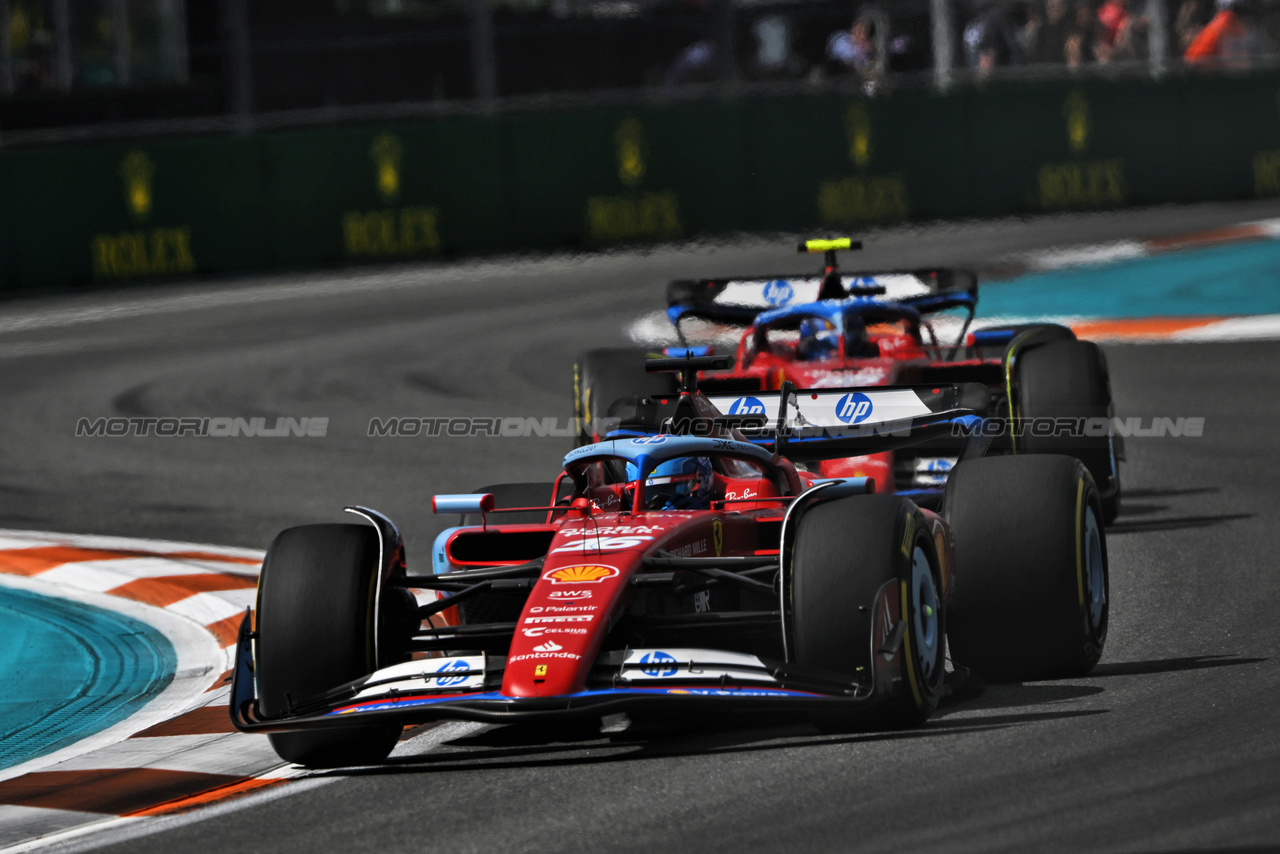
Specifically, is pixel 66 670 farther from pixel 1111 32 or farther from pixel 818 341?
pixel 1111 32

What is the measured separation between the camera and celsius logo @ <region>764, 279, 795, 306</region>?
1202 centimetres

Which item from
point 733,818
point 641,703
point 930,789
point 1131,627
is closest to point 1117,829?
point 930,789

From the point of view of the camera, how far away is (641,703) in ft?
18.6

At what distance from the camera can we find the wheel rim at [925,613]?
6133 millimetres

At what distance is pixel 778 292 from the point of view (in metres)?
12.0

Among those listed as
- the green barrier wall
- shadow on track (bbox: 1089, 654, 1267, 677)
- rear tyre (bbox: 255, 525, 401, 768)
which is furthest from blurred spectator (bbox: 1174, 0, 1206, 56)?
rear tyre (bbox: 255, 525, 401, 768)

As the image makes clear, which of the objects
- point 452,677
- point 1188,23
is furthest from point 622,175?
point 452,677

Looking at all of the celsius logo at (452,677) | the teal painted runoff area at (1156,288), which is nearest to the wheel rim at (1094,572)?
→ the celsius logo at (452,677)

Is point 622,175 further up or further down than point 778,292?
further up

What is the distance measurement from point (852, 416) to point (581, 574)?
3.25 m

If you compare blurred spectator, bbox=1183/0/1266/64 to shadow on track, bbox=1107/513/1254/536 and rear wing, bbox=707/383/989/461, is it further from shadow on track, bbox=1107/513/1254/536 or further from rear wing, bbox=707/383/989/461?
rear wing, bbox=707/383/989/461

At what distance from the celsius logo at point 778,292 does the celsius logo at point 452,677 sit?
6.26 meters

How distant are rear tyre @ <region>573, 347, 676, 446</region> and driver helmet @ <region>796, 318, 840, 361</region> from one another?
0.73m

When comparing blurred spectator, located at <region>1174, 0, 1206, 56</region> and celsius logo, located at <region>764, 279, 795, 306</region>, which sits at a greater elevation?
blurred spectator, located at <region>1174, 0, 1206, 56</region>
